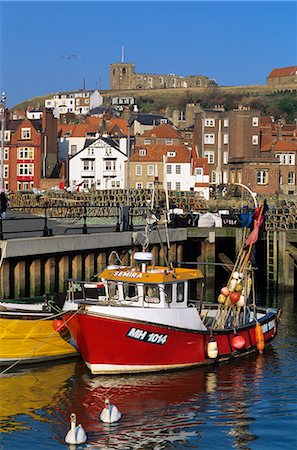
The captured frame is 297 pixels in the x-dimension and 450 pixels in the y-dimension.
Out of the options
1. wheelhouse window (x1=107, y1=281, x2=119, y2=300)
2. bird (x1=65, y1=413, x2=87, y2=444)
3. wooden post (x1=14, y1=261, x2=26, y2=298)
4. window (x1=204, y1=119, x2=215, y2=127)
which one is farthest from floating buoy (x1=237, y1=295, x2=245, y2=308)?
window (x1=204, y1=119, x2=215, y2=127)

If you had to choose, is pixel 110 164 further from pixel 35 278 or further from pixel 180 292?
pixel 180 292

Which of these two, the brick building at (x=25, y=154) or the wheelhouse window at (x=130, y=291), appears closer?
the wheelhouse window at (x=130, y=291)

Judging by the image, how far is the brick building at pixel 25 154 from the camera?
8512 centimetres

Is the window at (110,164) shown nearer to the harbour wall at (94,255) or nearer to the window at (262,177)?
the window at (262,177)

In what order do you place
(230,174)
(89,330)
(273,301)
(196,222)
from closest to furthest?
1. (89,330)
2. (273,301)
3. (196,222)
4. (230,174)

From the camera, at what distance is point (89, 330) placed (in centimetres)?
2370

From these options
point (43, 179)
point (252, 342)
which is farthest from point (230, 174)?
point (252, 342)

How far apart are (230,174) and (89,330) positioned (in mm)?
62294

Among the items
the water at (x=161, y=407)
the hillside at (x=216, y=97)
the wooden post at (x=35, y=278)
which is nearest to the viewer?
the water at (x=161, y=407)

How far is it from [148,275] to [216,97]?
160m

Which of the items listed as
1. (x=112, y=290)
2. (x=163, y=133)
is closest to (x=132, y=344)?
(x=112, y=290)

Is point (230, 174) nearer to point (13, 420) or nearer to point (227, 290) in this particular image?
point (227, 290)

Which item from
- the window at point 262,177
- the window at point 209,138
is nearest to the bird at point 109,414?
the window at point 262,177

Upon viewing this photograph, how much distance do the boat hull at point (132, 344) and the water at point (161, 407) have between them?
0.32 m
